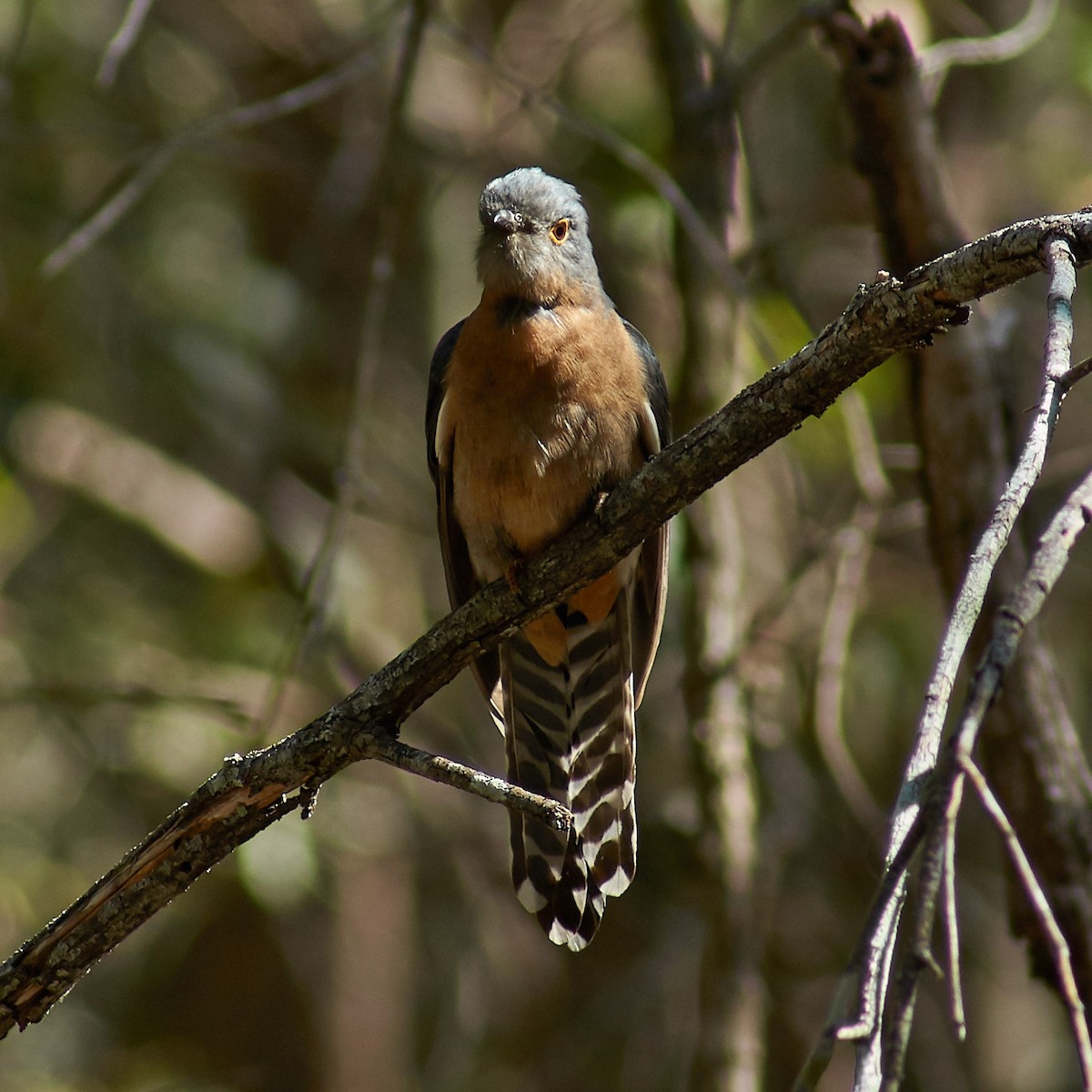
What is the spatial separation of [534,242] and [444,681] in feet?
6.09

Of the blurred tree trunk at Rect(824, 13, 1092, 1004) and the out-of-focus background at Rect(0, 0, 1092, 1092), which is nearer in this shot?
the blurred tree trunk at Rect(824, 13, 1092, 1004)

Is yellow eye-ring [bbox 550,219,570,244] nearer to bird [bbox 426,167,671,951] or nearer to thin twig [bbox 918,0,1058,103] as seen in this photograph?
→ bird [bbox 426,167,671,951]

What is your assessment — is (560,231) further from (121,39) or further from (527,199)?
(121,39)

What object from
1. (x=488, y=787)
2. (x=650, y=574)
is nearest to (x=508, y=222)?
(x=650, y=574)

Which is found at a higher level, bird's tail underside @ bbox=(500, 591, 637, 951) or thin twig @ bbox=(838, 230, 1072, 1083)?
bird's tail underside @ bbox=(500, 591, 637, 951)

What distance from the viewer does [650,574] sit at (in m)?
4.84

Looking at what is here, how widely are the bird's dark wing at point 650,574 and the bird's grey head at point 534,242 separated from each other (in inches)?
12.3

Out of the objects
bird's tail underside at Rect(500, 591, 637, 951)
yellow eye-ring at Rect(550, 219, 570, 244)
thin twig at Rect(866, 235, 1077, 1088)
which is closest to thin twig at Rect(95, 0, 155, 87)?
yellow eye-ring at Rect(550, 219, 570, 244)

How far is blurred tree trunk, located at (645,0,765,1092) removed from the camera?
5.14 m

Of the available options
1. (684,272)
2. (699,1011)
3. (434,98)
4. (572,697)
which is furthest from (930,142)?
(434,98)

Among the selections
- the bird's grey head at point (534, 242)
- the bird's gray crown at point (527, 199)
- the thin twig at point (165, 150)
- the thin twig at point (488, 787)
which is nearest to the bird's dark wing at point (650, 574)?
the bird's grey head at point (534, 242)

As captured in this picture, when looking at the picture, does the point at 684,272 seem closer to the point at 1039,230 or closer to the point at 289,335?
the point at 289,335

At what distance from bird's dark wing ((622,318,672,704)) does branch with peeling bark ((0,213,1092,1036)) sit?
1.02 m

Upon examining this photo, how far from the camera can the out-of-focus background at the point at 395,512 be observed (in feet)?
22.0
